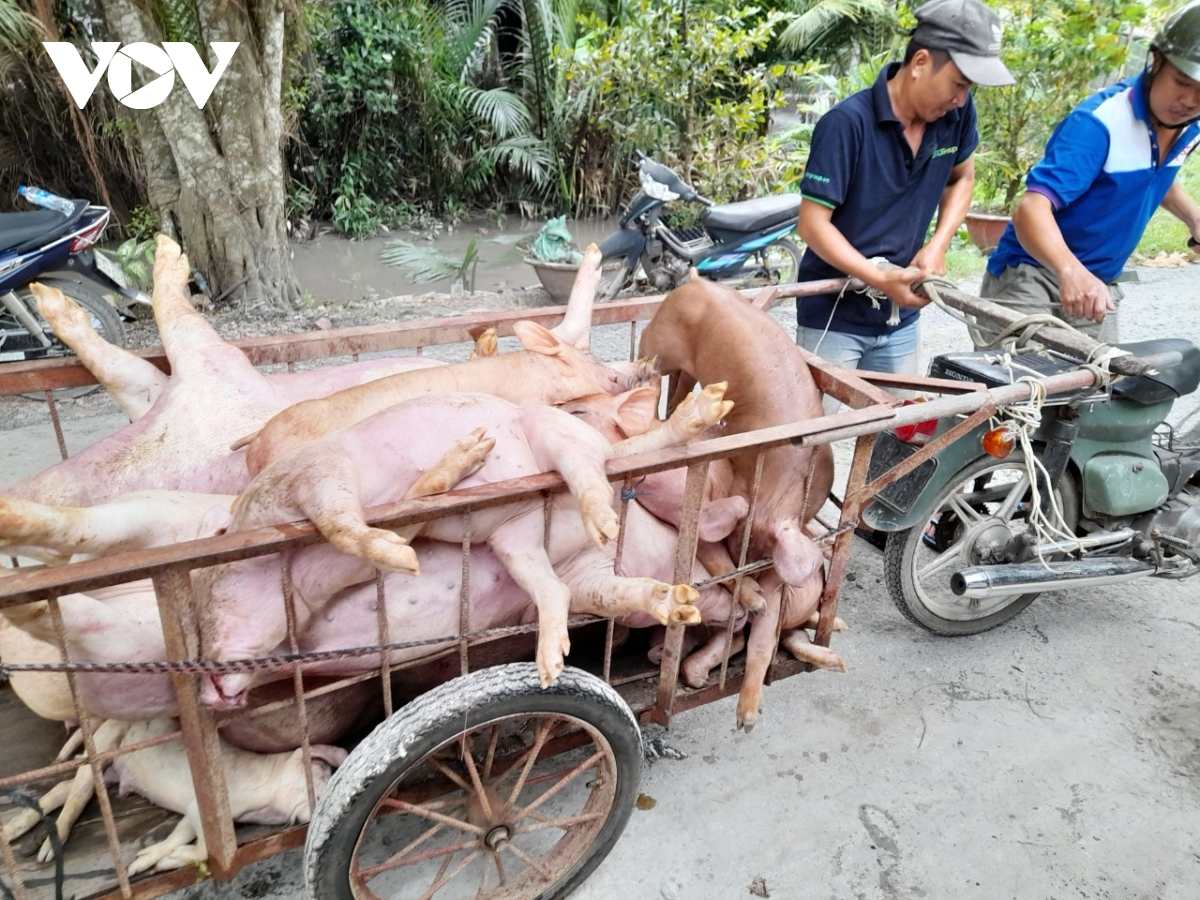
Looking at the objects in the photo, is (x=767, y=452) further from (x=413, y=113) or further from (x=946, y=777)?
(x=413, y=113)

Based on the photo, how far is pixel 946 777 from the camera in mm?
2742

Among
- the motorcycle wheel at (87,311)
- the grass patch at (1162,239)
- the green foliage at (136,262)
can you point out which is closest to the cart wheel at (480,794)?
the motorcycle wheel at (87,311)

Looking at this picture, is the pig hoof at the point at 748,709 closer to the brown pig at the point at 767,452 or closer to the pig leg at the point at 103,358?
the brown pig at the point at 767,452

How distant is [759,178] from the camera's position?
8289 mm

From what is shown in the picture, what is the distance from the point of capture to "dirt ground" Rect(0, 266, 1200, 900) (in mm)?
2395

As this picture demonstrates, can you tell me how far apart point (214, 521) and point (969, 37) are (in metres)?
2.82

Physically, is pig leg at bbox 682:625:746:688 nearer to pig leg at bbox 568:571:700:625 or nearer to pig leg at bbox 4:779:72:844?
pig leg at bbox 568:571:700:625

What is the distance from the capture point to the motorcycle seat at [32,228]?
4.77 metres

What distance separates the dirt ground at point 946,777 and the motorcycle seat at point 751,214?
13.1 feet

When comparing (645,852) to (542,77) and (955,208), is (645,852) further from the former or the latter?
(542,77)

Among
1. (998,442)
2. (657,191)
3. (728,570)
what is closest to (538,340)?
(728,570)

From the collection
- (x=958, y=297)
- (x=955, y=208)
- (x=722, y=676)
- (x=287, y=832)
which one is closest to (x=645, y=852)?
(x=722, y=676)

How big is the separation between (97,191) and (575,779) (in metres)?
8.69

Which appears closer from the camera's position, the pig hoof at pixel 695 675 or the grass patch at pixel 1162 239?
the pig hoof at pixel 695 675
